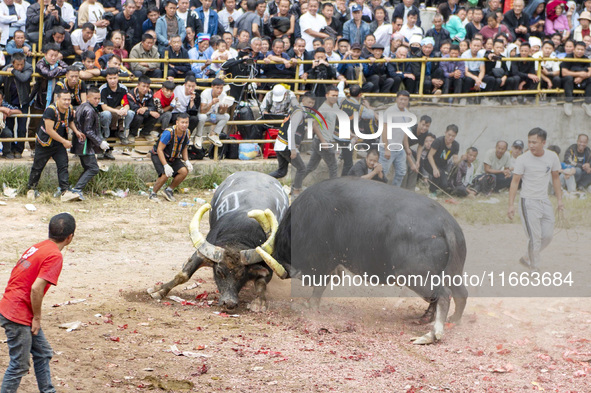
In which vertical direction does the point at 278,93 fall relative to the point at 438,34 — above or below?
below

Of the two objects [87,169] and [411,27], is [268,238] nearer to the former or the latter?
[87,169]

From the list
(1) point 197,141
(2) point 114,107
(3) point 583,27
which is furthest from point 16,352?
(3) point 583,27

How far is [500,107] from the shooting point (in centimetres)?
1480

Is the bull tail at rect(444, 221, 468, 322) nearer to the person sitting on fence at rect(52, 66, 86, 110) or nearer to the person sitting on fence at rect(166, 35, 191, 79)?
the person sitting on fence at rect(52, 66, 86, 110)

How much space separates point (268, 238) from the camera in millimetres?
8078

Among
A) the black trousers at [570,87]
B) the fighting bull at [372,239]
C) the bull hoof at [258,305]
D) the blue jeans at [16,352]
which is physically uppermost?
the black trousers at [570,87]

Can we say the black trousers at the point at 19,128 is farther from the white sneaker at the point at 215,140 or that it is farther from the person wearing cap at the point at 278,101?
the person wearing cap at the point at 278,101

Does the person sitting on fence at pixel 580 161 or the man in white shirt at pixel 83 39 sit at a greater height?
the man in white shirt at pixel 83 39

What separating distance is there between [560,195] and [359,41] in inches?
296

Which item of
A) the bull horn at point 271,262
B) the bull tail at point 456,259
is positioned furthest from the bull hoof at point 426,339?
the bull horn at point 271,262

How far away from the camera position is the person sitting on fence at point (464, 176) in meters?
9.05

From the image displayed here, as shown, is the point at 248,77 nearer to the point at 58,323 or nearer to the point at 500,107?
the point at 500,107

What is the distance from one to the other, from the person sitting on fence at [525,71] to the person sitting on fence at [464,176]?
662 cm

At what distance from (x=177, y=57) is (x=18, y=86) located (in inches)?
110
